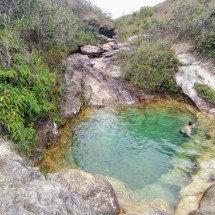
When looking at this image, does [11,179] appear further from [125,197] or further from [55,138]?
[55,138]

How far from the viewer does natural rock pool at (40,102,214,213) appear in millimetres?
8141

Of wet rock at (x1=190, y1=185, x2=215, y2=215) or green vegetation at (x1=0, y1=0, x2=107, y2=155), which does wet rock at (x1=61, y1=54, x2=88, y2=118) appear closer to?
green vegetation at (x1=0, y1=0, x2=107, y2=155)

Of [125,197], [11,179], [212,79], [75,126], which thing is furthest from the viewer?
[212,79]

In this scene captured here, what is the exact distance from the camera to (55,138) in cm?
980

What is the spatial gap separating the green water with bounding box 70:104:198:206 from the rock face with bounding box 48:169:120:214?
158 centimetres

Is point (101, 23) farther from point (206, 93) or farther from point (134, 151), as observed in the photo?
point (134, 151)

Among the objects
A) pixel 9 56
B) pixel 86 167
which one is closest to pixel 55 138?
pixel 86 167

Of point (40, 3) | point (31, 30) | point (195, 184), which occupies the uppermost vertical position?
point (40, 3)

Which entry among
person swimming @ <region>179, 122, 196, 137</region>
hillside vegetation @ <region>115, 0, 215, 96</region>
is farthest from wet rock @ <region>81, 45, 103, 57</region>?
person swimming @ <region>179, 122, 196, 137</region>

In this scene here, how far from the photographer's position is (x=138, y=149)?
1008 cm

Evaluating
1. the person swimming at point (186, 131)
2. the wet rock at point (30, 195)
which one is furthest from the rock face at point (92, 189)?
the person swimming at point (186, 131)

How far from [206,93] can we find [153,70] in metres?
3.37

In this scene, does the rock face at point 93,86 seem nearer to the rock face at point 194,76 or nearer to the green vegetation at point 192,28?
the rock face at point 194,76

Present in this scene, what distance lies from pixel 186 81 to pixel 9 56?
33.3ft
